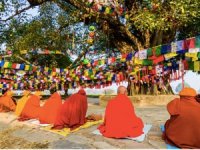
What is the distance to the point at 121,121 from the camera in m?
10.6

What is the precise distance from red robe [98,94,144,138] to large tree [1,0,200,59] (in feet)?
26.0

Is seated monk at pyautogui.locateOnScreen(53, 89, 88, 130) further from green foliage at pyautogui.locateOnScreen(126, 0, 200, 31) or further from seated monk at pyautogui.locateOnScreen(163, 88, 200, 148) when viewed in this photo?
green foliage at pyautogui.locateOnScreen(126, 0, 200, 31)

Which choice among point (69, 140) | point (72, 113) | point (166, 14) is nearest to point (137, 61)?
point (166, 14)

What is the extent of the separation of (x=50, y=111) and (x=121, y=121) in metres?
4.02

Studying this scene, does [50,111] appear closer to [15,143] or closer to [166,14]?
[15,143]

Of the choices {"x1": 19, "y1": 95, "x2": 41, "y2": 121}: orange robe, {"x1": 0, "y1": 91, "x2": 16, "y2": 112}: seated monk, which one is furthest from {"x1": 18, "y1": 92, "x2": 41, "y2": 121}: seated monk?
{"x1": 0, "y1": 91, "x2": 16, "y2": 112}: seated monk

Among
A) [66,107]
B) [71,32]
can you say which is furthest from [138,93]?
[66,107]

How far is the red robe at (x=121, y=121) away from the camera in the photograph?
1040 centimetres

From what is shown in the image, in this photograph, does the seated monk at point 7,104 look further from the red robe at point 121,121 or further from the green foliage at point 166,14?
the red robe at point 121,121

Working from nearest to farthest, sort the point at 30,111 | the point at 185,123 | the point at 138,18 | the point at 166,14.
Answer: the point at 185,123 < the point at 30,111 < the point at 166,14 < the point at 138,18

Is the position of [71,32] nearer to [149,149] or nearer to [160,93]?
[160,93]

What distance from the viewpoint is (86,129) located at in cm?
1191

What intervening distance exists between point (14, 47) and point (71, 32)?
3662 mm

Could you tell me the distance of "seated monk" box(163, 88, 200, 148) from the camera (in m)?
9.02
